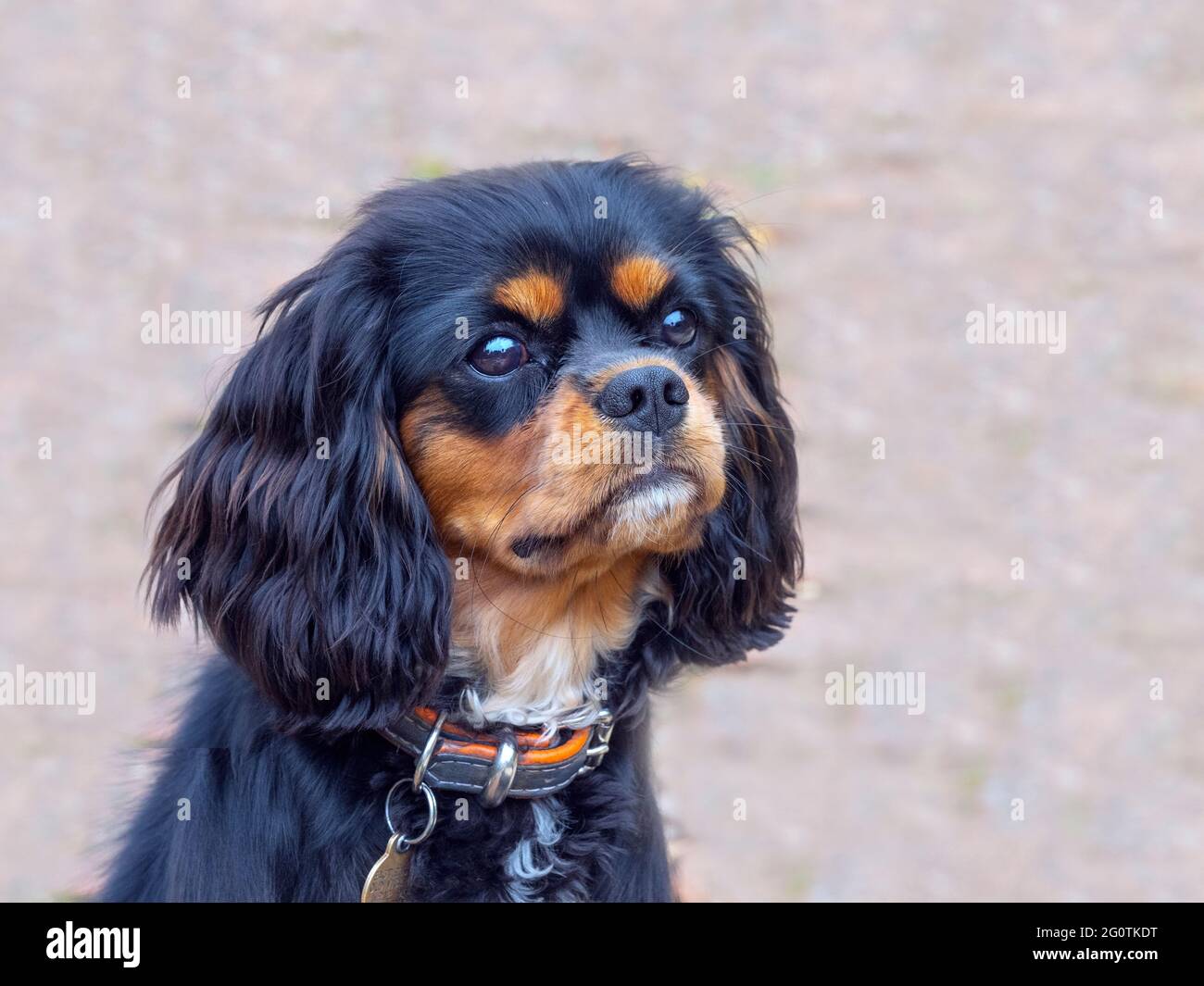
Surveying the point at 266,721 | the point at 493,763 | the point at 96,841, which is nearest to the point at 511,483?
the point at 493,763

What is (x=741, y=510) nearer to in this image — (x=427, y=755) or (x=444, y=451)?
(x=444, y=451)

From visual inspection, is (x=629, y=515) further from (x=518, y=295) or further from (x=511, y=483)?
(x=518, y=295)

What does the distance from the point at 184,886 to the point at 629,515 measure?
130cm

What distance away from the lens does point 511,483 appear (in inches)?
107

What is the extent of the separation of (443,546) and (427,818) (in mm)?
594

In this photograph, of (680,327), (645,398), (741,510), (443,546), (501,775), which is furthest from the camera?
(741,510)

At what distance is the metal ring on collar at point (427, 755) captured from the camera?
2.73 metres

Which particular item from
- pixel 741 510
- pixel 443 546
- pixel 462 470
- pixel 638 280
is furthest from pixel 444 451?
pixel 741 510

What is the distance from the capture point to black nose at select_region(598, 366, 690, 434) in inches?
104

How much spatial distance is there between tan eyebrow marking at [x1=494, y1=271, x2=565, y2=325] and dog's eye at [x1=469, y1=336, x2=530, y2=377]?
0.26 ft

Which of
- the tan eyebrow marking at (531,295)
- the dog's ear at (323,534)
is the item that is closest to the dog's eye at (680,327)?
the tan eyebrow marking at (531,295)

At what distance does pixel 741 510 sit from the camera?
330 centimetres

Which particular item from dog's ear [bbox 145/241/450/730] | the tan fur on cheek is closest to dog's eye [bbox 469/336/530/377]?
the tan fur on cheek

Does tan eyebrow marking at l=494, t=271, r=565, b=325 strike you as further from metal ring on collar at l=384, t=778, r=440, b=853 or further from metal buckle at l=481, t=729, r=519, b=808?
metal ring on collar at l=384, t=778, r=440, b=853
